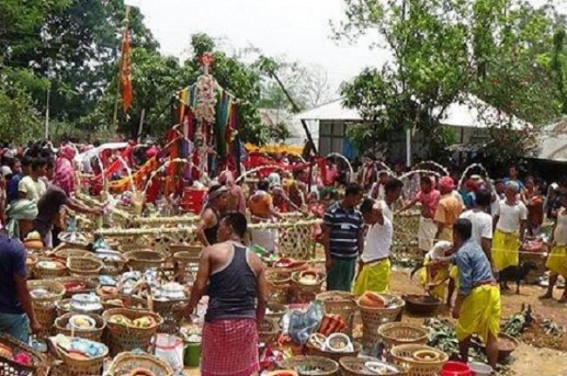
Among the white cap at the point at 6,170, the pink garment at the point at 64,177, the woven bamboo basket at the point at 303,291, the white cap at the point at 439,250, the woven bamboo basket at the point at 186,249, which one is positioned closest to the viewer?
the woven bamboo basket at the point at 303,291

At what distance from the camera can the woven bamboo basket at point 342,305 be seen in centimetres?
791

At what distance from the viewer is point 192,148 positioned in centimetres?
1490

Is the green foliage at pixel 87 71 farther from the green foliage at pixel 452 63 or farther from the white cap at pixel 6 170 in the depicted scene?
the white cap at pixel 6 170

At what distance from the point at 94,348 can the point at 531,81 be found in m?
17.7

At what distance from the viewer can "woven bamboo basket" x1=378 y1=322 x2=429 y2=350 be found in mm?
7086

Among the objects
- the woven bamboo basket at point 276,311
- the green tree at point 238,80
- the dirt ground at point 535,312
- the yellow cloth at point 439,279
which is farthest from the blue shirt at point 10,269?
the green tree at point 238,80

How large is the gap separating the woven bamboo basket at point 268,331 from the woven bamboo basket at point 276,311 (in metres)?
0.25

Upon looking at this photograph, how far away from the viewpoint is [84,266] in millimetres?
8430

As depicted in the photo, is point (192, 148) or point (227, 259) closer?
point (227, 259)

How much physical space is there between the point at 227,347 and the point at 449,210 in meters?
6.01

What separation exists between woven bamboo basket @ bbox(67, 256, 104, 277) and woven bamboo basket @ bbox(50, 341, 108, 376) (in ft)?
7.60

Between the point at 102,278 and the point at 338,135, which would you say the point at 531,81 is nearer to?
the point at 338,135

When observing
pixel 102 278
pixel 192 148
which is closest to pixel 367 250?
pixel 102 278

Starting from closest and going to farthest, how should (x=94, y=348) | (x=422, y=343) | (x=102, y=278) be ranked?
(x=94, y=348) → (x=422, y=343) → (x=102, y=278)
